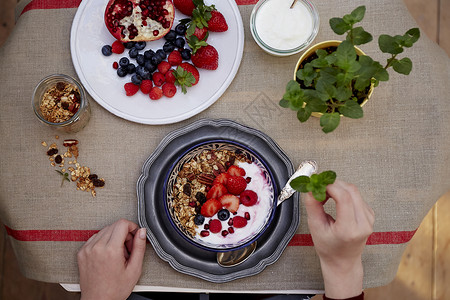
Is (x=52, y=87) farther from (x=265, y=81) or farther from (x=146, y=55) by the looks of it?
(x=265, y=81)

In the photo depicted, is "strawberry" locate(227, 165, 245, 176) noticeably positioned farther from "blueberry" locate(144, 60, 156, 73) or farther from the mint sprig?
"blueberry" locate(144, 60, 156, 73)

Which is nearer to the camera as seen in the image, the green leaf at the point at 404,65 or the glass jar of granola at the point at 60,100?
the green leaf at the point at 404,65

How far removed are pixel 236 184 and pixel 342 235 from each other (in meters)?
0.27

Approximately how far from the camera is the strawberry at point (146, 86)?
3.31 feet

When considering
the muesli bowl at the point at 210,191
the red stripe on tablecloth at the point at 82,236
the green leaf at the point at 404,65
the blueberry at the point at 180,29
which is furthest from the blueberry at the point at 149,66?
the green leaf at the point at 404,65

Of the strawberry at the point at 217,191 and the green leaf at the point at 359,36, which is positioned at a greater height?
the green leaf at the point at 359,36

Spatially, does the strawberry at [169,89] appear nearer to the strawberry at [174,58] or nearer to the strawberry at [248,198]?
the strawberry at [174,58]

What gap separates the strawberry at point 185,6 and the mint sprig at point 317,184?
1.64 feet

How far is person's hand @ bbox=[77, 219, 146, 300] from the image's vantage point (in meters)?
1.00

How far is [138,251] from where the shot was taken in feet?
3.30

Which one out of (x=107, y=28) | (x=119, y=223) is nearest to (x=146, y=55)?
(x=107, y=28)

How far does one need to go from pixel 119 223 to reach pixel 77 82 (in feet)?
1.21

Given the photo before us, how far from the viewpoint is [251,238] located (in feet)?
3.17

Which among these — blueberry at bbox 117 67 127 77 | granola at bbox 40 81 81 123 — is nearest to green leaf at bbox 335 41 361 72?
blueberry at bbox 117 67 127 77
